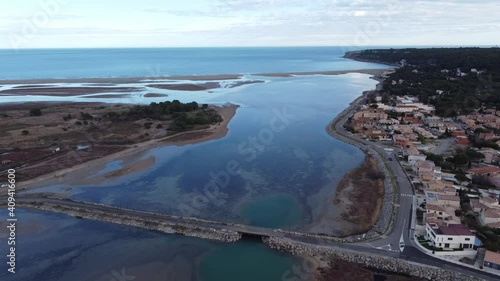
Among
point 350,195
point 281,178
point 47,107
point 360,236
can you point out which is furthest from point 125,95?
point 360,236

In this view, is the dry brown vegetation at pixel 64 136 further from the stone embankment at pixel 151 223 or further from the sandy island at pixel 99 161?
the stone embankment at pixel 151 223

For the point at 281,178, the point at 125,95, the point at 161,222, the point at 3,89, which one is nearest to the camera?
the point at 161,222

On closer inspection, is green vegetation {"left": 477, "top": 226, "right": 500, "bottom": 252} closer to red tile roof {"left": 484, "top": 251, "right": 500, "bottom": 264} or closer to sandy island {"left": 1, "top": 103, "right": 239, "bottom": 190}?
red tile roof {"left": 484, "top": 251, "right": 500, "bottom": 264}

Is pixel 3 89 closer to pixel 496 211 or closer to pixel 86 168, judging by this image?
pixel 86 168

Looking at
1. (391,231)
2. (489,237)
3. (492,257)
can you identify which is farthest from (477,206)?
(391,231)

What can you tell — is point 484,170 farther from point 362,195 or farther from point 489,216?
point 362,195

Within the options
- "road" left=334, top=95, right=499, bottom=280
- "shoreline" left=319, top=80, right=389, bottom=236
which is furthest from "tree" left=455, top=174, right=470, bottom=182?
"shoreline" left=319, top=80, right=389, bottom=236
